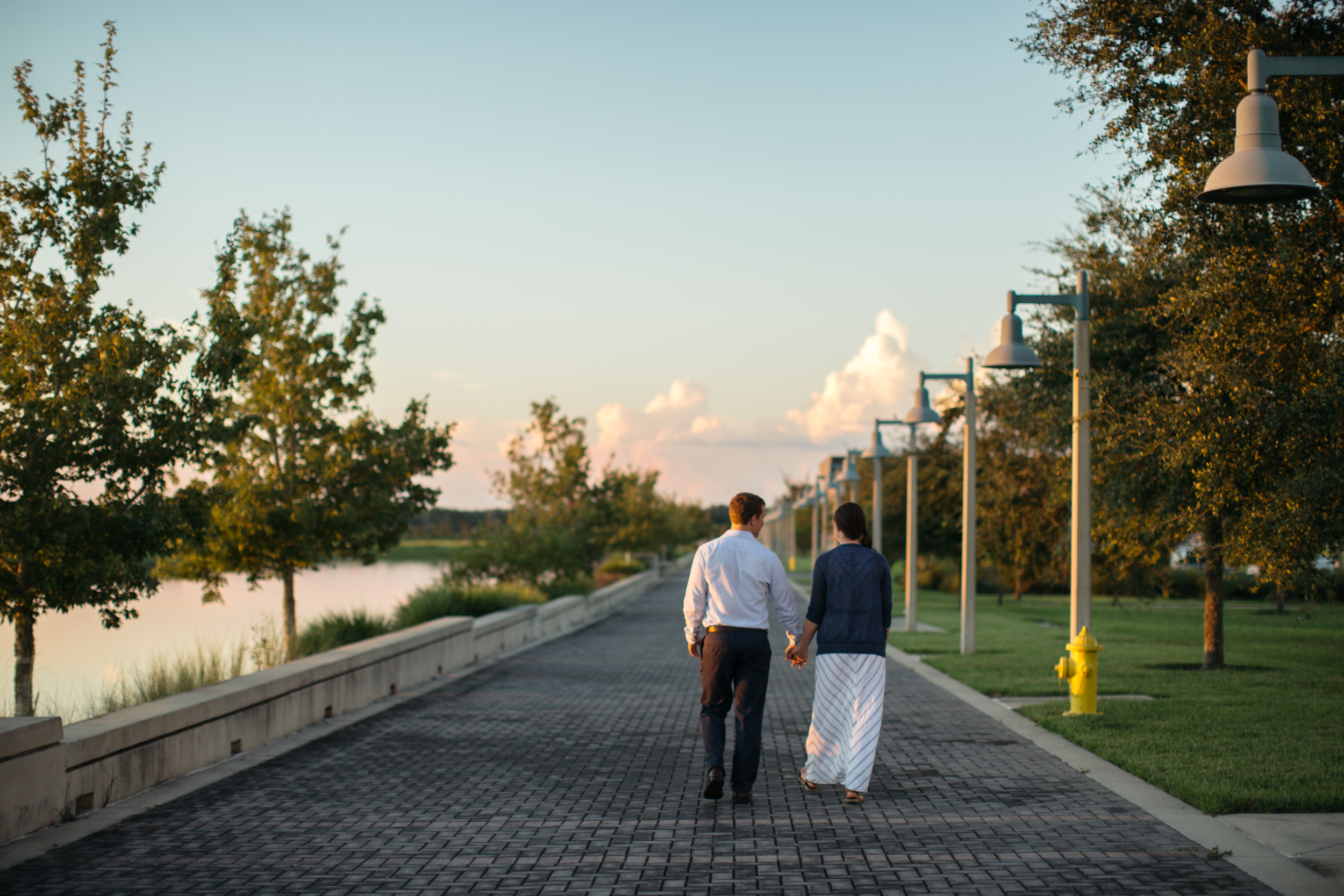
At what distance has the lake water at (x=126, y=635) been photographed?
1269 centimetres

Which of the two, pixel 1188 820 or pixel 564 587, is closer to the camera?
pixel 1188 820

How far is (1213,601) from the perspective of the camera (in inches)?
680

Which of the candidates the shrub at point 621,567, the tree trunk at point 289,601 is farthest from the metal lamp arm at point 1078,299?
the shrub at point 621,567

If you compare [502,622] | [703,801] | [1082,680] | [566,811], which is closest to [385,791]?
[566,811]

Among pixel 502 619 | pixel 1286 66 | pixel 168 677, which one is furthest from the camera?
pixel 502 619

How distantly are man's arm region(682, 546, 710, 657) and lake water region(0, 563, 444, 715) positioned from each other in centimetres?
654

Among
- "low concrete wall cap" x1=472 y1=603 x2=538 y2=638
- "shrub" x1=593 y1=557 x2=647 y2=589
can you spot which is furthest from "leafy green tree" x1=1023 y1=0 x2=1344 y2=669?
"shrub" x1=593 y1=557 x2=647 y2=589

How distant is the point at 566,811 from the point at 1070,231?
601 inches

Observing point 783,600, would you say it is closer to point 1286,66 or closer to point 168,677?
point 1286,66

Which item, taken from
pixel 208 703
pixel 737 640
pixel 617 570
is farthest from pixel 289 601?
pixel 617 570

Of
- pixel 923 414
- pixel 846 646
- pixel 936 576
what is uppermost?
pixel 923 414

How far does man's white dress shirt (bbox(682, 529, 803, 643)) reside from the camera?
25.1 ft

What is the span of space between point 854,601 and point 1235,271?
477cm

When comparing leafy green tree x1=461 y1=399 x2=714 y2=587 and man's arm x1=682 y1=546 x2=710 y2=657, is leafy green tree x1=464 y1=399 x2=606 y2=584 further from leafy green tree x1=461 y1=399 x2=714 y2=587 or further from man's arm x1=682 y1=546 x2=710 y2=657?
man's arm x1=682 y1=546 x2=710 y2=657
